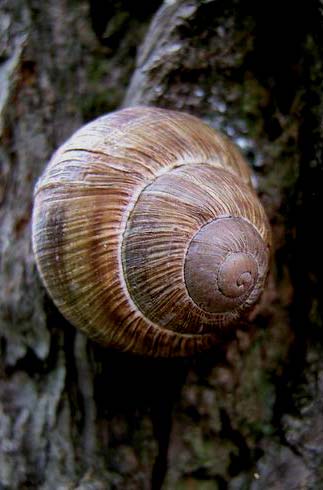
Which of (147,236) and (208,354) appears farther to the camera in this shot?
(208,354)

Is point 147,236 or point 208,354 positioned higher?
point 147,236

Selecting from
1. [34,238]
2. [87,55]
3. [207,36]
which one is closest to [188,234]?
[34,238]

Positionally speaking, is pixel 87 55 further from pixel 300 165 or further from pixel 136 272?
pixel 136 272

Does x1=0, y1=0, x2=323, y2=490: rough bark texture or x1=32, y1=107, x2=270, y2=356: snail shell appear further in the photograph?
x1=0, y1=0, x2=323, y2=490: rough bark texture

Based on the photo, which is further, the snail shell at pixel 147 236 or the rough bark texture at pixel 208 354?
the rough bark texture at pixel 208 354
